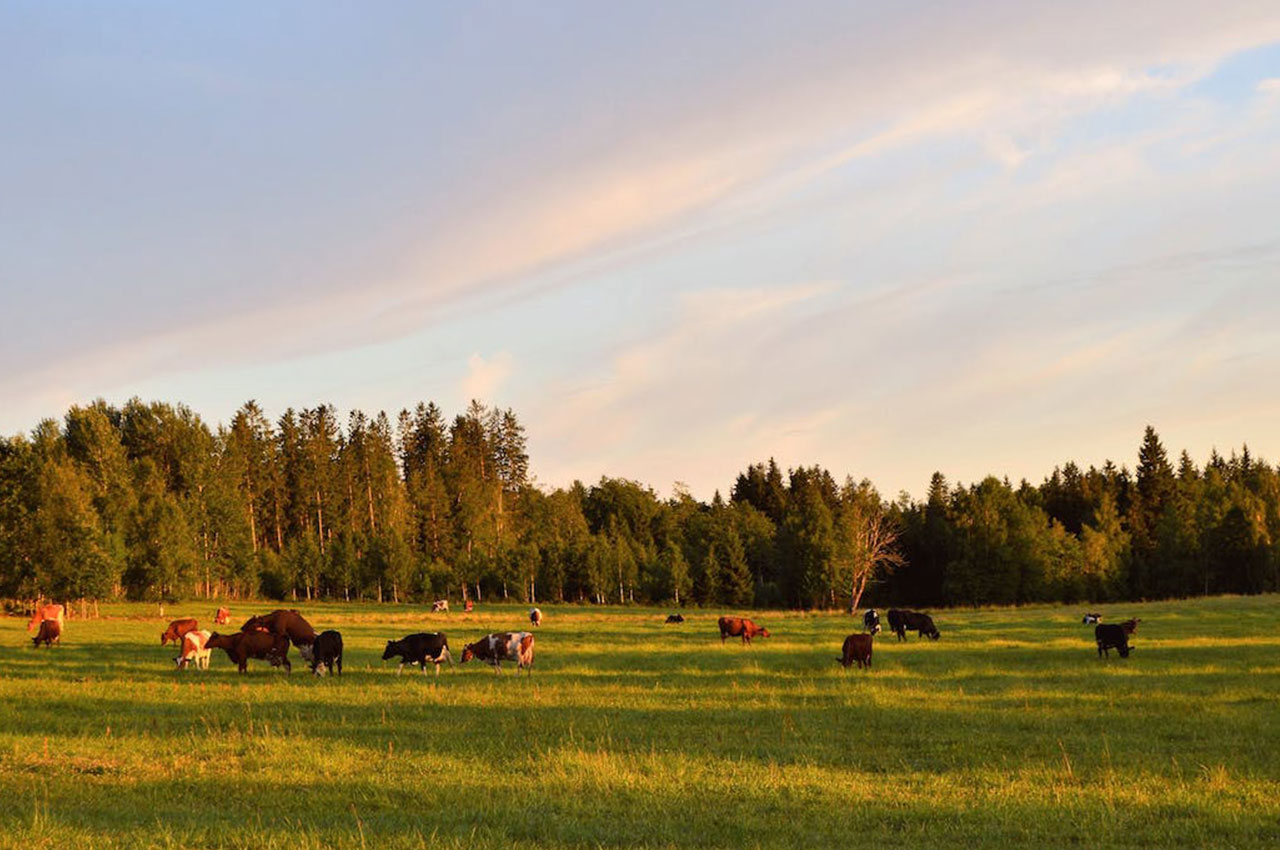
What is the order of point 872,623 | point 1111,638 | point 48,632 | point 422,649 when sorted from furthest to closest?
point 872,623
point 48,632
point 1111,638
point 422,649

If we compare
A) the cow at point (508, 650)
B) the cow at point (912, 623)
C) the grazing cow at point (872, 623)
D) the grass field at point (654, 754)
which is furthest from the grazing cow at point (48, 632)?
the cow at point (912, 623)

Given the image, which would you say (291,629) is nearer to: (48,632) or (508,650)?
(508,650)

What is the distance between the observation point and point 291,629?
32000 millimetres

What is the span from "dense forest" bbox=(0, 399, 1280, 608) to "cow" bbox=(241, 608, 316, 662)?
48968mm

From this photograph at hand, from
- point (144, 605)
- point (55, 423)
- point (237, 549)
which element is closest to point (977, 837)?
point (144, 605)

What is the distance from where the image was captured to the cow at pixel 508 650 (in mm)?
31406

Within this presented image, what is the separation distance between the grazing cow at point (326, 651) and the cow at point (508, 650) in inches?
168

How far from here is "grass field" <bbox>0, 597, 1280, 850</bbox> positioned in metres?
12.3

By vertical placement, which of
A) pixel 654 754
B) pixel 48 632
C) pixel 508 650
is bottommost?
pixel 654 754

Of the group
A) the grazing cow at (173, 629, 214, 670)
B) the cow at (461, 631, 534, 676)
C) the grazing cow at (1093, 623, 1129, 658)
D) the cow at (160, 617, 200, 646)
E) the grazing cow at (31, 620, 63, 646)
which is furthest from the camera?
the grazing cow at (31, 620, 63, 646)

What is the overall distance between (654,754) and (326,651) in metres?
15.9

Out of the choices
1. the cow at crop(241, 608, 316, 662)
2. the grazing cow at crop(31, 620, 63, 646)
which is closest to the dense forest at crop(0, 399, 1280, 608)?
the grazing cow at crop(31, 620, 63, 646)

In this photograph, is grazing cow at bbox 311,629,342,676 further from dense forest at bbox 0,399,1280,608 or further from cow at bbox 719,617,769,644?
dense forest at bbox 0,399,1280,608

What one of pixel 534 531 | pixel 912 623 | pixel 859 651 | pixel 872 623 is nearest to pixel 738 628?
pixel 872 623
